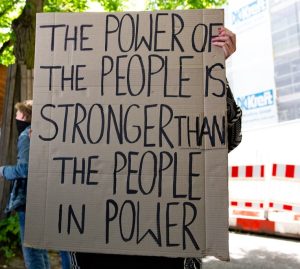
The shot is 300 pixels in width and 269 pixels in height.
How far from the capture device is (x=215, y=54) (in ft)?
7.89

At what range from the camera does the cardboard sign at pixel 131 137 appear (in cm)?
232

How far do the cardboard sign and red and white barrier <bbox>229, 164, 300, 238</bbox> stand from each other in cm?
683

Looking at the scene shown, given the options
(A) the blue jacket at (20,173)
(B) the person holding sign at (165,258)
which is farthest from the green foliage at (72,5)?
(B) the person holding sign at (165,258)

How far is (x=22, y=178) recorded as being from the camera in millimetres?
3959

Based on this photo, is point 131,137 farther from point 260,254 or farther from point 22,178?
point 260,254

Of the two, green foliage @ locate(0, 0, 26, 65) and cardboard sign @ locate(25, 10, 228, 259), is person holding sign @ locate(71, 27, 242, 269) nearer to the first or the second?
cardboard sign @ locate(25, 10, 228, 259)

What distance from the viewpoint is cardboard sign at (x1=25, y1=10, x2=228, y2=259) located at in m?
2.32

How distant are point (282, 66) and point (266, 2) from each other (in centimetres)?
604

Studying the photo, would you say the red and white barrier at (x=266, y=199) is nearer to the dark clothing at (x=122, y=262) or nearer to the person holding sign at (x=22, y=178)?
the person holding sign at (x=22, y=178)

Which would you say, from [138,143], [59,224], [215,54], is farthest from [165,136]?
[59,224]

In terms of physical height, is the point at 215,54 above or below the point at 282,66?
below

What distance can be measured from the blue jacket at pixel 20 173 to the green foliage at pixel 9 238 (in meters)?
1.81

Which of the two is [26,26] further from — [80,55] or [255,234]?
[255,234]

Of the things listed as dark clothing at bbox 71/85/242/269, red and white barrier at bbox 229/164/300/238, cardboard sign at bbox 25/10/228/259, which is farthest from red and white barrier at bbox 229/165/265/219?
cardboard sign at bbox 25/10/228/259
